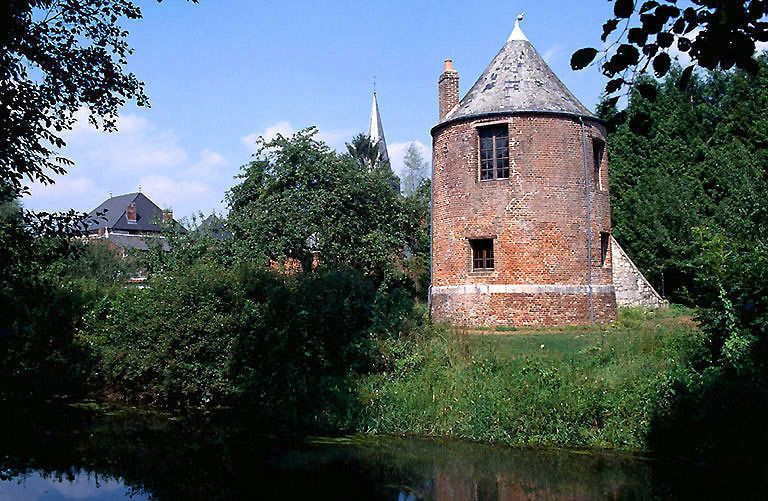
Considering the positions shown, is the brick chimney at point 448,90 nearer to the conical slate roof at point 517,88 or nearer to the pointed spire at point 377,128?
the conical slate roof at point 517,88

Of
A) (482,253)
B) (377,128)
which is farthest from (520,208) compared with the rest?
(377,128)

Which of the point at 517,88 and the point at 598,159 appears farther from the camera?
the point at 598,159

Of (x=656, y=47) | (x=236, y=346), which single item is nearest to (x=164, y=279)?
(x=236, y=346)

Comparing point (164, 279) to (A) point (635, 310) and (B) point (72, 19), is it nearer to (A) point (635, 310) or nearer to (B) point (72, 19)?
(B) point (72, 19)

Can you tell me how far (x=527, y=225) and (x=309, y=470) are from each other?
36.2 ft

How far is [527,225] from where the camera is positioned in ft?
62.7

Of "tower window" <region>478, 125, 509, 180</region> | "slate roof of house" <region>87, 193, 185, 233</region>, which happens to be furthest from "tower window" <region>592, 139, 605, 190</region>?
"slate roof of house" <region>87, 193, 185, 233</region>

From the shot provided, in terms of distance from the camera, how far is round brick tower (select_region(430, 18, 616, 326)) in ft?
62.7

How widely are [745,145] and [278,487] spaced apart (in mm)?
27850

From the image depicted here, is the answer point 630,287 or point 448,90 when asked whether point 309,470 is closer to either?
point 448,90

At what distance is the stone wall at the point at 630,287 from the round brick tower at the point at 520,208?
2.32 meters

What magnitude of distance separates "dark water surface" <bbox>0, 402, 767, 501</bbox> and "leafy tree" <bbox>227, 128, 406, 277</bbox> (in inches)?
506

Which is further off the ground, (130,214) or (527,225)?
(130,214)

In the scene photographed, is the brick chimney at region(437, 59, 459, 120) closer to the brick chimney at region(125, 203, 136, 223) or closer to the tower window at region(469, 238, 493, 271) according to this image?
the tower window at region(469, 238, 493, 271)
